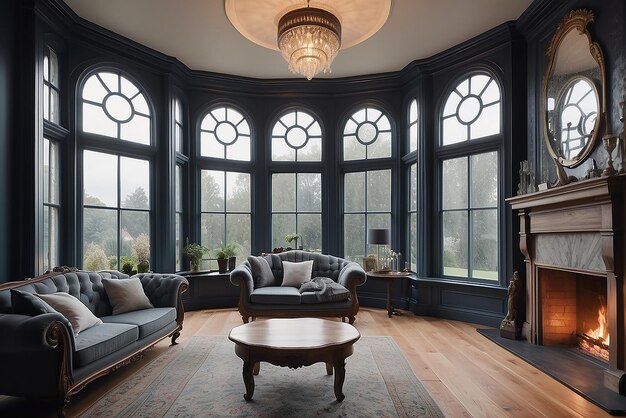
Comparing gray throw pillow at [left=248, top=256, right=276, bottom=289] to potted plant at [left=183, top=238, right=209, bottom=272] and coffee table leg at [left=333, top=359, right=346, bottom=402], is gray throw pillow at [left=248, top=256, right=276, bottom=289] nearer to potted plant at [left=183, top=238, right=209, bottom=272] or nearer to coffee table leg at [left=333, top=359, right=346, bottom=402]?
potted plant at [left=183, top=238, right=209, bottom=272]

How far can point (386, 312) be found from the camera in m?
6.39

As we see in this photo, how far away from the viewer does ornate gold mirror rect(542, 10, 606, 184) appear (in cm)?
387

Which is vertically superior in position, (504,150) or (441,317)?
(504,150)

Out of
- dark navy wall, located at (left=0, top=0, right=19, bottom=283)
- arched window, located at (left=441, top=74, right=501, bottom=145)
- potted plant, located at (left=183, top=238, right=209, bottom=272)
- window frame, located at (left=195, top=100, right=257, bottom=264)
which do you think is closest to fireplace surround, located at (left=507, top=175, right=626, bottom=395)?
arched window, located at (left=441, top=74, right=501, bottom=145)

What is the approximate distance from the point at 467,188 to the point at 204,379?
439 centimetres

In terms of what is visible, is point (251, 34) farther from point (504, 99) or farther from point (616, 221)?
point (616, 221)

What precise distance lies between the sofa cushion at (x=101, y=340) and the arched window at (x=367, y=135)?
4.67 metres

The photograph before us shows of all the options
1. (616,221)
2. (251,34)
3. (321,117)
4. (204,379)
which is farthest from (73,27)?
(616,221)

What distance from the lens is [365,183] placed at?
279 inches

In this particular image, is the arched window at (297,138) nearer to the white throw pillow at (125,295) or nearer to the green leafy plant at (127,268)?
the green leafy plant at (127,268)

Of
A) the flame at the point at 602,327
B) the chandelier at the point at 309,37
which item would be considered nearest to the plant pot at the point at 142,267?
the chandelier at the point at 309,37

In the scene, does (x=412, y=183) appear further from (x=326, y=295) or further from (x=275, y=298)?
(x=275, y=298)

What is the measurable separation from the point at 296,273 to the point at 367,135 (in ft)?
9.12

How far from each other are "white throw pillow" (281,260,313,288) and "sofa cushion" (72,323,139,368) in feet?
8.35
